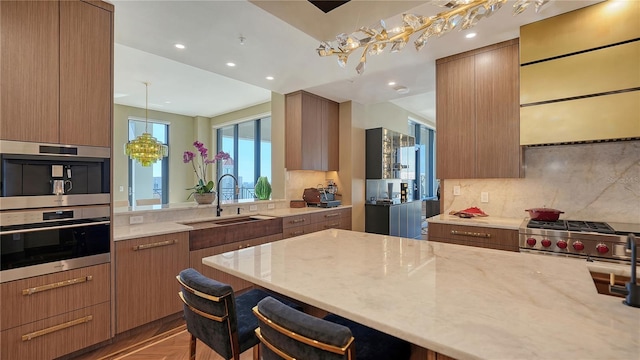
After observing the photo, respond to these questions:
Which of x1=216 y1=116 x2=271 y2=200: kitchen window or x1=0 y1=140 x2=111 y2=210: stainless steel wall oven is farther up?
x1=216 y1=116 x2=271 y2=200: kitchen window

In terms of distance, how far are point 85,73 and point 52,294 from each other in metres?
1.58

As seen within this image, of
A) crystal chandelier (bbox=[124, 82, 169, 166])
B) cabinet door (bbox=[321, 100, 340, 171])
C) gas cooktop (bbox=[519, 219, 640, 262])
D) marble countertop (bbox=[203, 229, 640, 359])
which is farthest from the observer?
crystal chandelier (bbox=[124, 82, 169, 166])

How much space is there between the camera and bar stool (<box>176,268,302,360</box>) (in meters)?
1.21

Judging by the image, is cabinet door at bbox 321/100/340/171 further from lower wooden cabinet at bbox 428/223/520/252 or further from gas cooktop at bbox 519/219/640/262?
gas cooktop at bbox 519/219/640/262

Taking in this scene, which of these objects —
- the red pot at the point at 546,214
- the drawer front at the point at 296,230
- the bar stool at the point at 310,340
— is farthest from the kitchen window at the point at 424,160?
the bar stool at the point at 310,340

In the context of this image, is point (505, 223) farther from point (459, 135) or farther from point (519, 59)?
point (519, 59)

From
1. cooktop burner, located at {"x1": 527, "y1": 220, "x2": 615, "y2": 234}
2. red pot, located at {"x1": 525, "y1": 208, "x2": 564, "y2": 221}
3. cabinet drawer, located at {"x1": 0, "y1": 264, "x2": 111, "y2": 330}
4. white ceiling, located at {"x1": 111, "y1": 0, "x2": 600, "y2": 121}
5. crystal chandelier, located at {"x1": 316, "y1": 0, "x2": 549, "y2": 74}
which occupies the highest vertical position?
white ceiling, located at {"x1": 111, "y1": 0, "x2": 600, "y2": 121}

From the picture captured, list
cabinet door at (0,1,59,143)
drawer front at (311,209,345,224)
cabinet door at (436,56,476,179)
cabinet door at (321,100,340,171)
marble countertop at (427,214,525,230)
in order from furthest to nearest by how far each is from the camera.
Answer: cabinet door at (321,100,340,171) < drawer front at (311,209,345,224) < cabinet door at (436,56,476,179) < marble countertop at (427,214,525,230) < cabinet door at (0,1,59,143)

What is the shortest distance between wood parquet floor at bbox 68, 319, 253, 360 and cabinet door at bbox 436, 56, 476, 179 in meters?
2.61

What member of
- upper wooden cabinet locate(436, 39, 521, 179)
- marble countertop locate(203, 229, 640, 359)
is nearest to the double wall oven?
marble countertop locate(203, 229, 640, 359)

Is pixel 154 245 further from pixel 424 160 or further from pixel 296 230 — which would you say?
pixel 424 160

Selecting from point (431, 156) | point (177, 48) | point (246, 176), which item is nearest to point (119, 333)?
point (177, 48)

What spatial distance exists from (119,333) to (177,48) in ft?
8.52

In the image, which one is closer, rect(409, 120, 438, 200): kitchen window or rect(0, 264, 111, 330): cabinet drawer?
rect(0, 264, 111, 330): cabinet drawer
